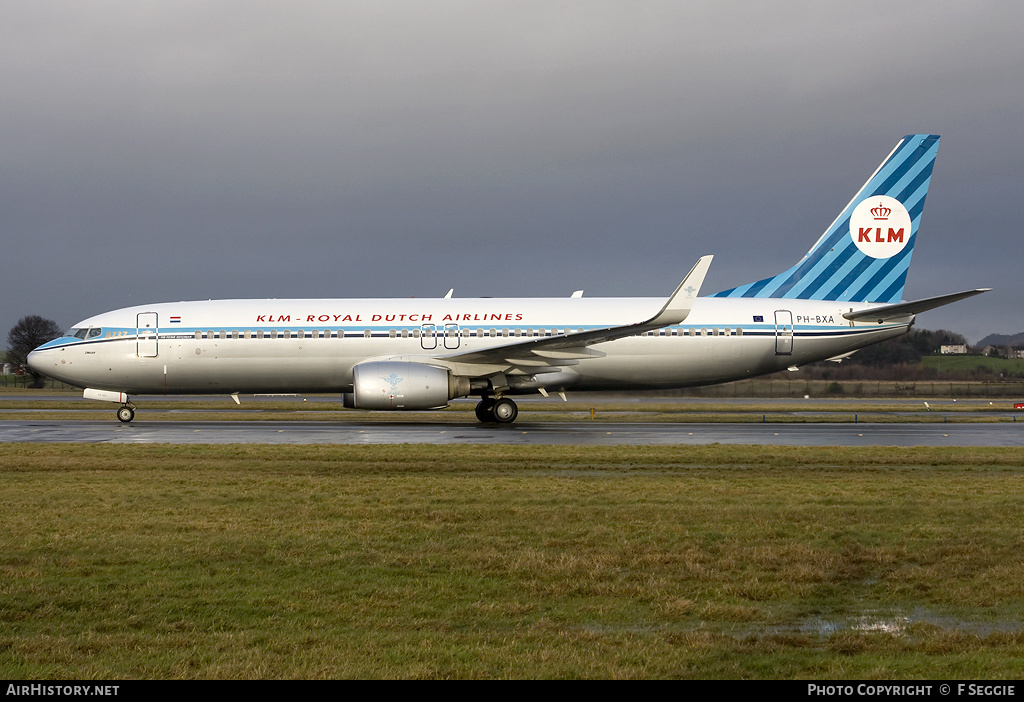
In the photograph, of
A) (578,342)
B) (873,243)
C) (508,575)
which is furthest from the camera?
(873,243)

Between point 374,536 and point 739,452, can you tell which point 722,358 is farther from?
point 374,536

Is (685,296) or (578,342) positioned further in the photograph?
(578,342)

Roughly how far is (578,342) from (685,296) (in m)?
3.25

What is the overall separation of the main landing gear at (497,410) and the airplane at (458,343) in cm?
4

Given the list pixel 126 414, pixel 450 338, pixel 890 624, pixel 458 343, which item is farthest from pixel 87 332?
pixel 890 624

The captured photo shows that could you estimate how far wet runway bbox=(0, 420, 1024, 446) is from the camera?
67.9 ft

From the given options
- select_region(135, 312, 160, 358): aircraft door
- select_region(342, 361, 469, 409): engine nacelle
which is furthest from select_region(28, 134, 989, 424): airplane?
select_region(342, 361, 469, 409): engine nacelle

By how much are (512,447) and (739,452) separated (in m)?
4.67

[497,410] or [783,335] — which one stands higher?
[783,335]

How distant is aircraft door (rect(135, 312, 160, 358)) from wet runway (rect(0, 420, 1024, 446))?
2185 millimetres

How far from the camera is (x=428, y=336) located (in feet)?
87.8

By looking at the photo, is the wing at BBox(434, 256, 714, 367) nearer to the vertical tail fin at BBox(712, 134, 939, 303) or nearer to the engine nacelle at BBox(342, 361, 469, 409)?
the engine nacelle at BBox(342, 361, 469, 409)

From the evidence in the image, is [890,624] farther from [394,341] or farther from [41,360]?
Answer: [41,360]

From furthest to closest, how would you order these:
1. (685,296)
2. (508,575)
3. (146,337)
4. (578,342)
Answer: (146,337) → (578,342) → (685,296) → (508,575)
